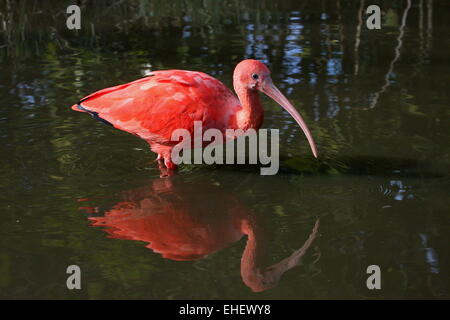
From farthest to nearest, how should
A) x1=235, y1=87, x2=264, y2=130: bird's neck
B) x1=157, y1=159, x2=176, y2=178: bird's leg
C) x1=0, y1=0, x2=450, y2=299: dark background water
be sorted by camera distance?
1. x1=157, y1=159, x2=176, y2=178: bird's leg
2. x1=235, y1=87, x2=264, y2=130: bird's neck
3. x1=0, y1=0, x2=450, y2=299: dark background water

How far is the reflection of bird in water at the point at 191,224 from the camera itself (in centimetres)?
470

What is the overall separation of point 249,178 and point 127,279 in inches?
70.3

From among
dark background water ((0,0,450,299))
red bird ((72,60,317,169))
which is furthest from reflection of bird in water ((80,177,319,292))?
red bird ((72,60,317,169))

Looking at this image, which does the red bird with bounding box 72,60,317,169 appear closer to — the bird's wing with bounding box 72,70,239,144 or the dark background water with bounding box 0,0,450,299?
the bird's wing with bounding box 72,70,239,144

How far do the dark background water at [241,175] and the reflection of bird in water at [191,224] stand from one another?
18 millimetres

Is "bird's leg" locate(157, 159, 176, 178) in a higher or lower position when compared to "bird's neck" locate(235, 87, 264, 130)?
lower

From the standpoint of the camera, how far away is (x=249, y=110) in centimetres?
577

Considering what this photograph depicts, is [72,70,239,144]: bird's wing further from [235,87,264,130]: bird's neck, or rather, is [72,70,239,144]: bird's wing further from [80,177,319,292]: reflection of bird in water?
[80,177,319,292]: reflection of bird in water

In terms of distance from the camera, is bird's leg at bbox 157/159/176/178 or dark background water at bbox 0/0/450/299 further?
bird's leg at bbox 157/159/176/178

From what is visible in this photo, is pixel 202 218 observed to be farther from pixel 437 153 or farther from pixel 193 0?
pixel 193 0

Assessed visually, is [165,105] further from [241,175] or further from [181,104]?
[241,175]

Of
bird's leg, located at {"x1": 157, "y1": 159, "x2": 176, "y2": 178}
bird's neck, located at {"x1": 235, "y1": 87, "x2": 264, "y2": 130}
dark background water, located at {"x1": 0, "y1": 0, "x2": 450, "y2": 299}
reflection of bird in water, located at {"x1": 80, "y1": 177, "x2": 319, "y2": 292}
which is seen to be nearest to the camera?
dark background water, located at {"x1": 0, "y1": 0, "x2": 450, "y2": 299}

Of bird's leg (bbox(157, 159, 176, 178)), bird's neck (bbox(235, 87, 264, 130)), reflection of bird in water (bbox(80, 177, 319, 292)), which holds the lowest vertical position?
reflection of bird in water (bbox(80, 177, 319, 292))

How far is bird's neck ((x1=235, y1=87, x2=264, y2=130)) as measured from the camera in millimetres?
5770
